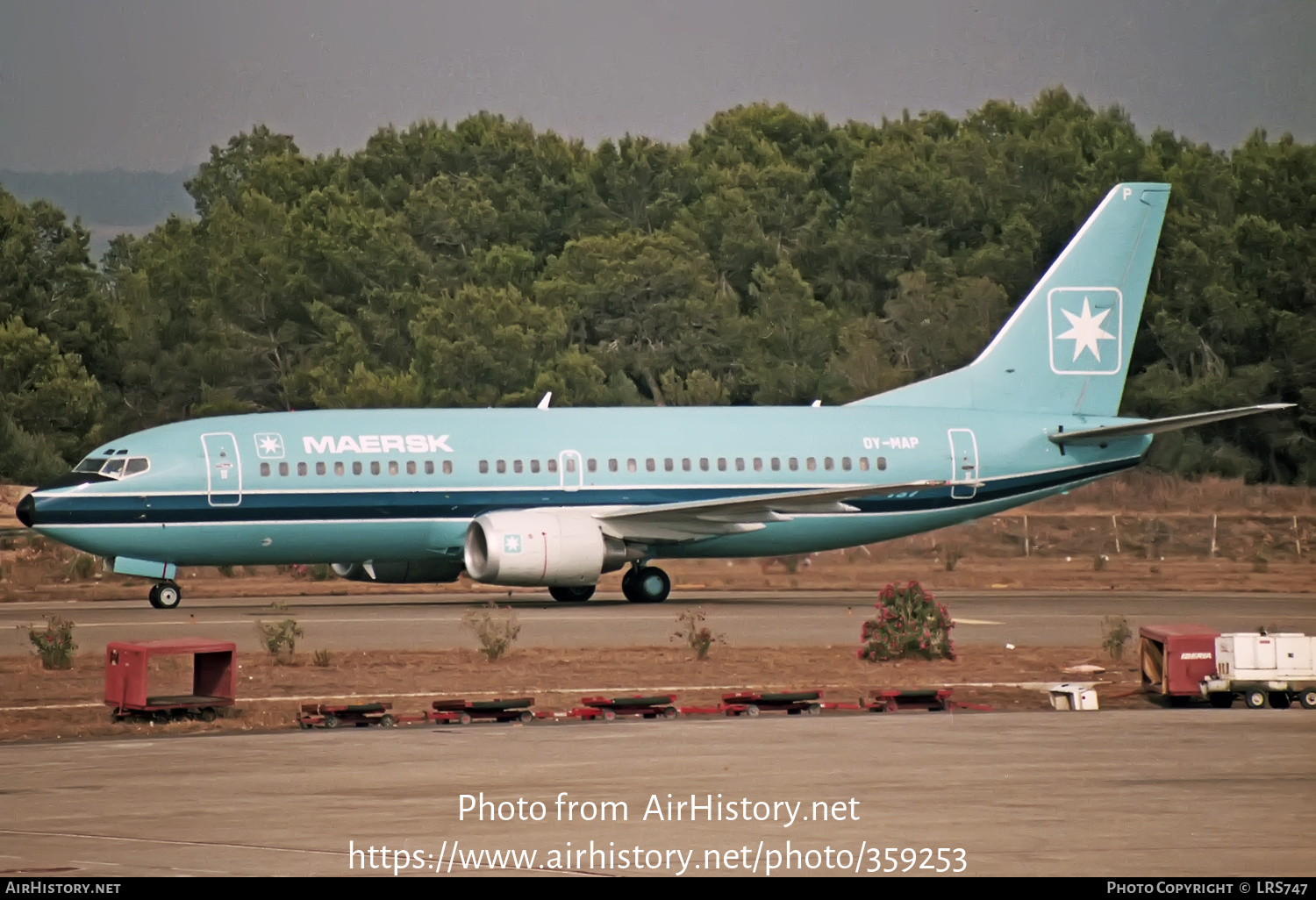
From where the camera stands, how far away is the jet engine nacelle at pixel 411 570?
3431cm

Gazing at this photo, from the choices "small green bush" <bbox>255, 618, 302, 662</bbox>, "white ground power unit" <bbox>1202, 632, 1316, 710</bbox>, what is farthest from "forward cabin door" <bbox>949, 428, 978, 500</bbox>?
"white ground power unit" <bbox>1202, 632, 1316, 710</bbox>

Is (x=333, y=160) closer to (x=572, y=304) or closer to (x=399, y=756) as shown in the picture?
(x=572, y=304)

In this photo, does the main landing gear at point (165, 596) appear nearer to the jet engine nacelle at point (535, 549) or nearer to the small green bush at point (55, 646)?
the jet engine nacelle at point (535, 549)

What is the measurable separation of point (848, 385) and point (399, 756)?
188ft

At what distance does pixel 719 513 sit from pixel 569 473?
2623 mm

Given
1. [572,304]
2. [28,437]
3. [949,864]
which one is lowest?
[949,864]

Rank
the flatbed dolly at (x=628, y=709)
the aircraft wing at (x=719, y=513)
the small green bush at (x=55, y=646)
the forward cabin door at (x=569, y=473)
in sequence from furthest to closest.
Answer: the forward cabin door at (x=569, y=473) → the aircraft wing at (x=719, y=513) → the small green bush at (x=55, y=646) → the flatbed dolly at (x=628, y=709)

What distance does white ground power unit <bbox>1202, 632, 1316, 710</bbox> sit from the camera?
62.6ft

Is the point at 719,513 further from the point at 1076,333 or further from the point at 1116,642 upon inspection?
the point at 1116,642

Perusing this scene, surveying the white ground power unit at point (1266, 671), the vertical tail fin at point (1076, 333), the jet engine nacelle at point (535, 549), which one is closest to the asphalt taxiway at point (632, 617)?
the jet engine nacelle at point (535, 549)

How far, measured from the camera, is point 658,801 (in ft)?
43.7

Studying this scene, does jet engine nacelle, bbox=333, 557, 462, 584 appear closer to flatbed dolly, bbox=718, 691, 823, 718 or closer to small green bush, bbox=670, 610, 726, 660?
small green bush, bbox=670, 610, 726, 660

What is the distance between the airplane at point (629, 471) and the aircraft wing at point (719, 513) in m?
0.05

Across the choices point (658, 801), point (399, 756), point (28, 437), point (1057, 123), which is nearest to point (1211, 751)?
point (658, 801)
